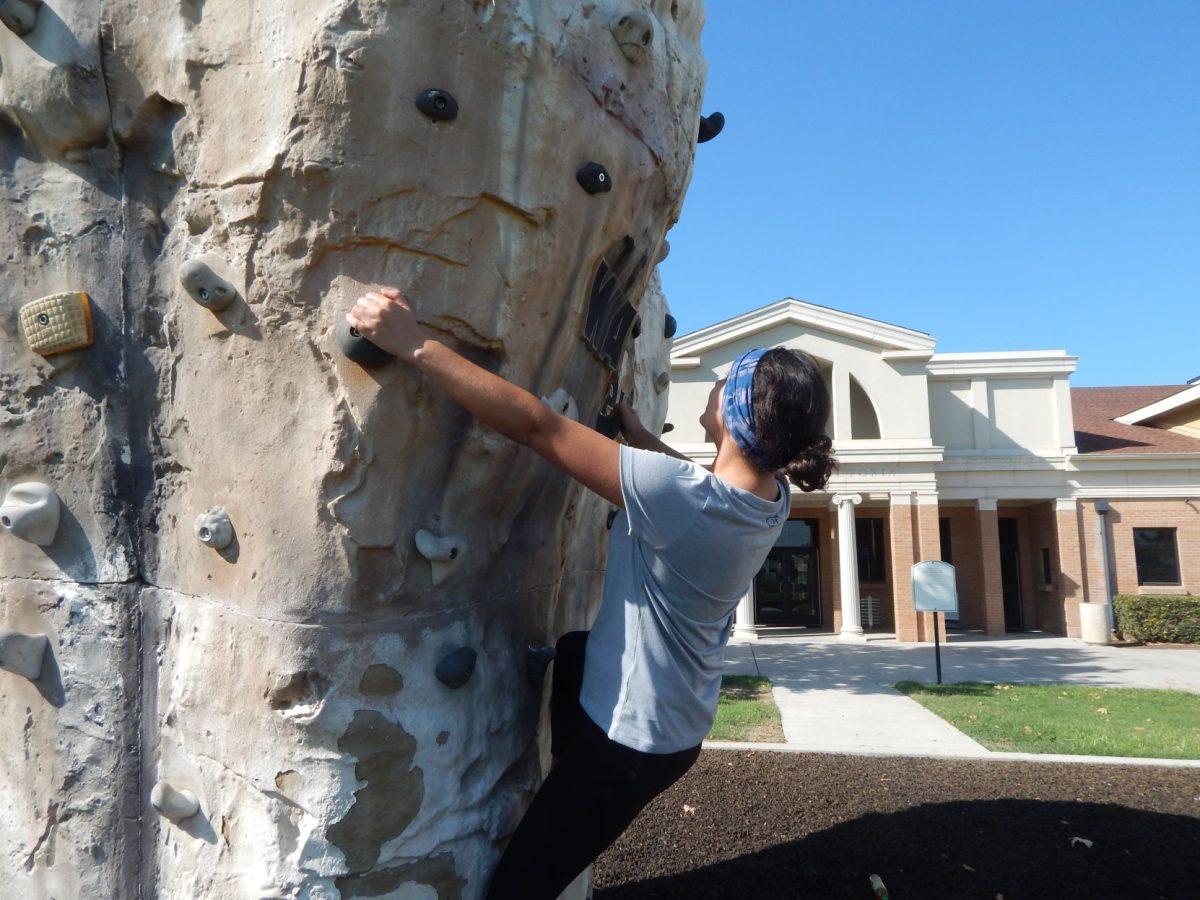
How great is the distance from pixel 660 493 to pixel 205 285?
42.9 inches

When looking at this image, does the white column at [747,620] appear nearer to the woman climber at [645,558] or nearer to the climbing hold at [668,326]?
the climbing hold at [668,326]

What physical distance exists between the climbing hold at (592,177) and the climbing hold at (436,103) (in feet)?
1.09

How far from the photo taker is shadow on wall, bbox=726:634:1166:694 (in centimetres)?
1305

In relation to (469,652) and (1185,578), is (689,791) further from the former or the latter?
(1185,578)

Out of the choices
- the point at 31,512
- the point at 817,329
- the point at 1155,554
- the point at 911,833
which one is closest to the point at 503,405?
the point at 31,512

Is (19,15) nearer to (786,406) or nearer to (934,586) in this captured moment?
(786,406)

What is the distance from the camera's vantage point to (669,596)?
1866mm

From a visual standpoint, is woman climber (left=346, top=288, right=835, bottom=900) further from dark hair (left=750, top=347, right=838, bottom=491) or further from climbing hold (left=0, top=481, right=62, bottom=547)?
climbing hold (left=0, top=481, right=62, bottom=547)

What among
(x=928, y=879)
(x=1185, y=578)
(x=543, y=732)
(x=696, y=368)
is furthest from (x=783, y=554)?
(x=543, y=732)

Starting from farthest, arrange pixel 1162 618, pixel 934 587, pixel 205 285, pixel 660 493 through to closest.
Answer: pixel 1162 618, pixel 934 587, pixel 205 285, pixel 660 493

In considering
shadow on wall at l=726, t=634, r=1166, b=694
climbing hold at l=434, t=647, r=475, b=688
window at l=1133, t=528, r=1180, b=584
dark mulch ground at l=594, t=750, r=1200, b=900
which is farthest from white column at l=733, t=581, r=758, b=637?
climbing hold at l=434, t=647, r=475, b=688

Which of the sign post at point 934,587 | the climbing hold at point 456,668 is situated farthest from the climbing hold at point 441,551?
the sign post at point 934,587

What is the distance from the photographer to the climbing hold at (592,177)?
6.61 ft

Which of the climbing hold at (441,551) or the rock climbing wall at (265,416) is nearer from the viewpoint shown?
the rock climbing wall at (265,416)
